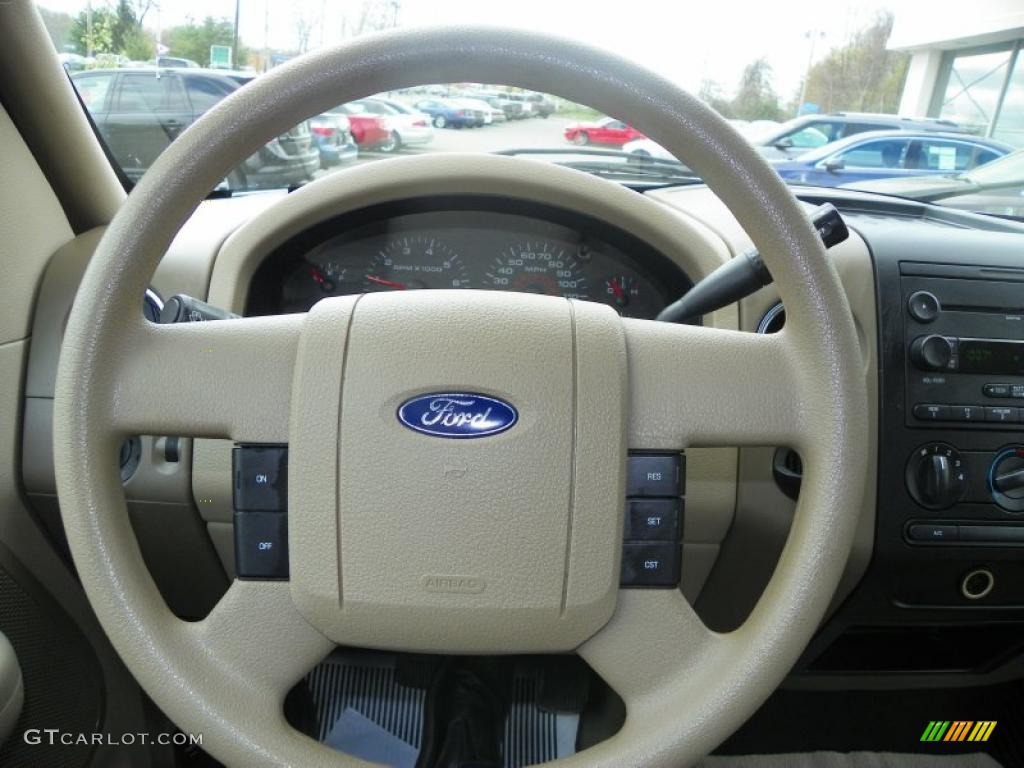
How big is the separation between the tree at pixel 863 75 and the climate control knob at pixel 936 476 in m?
0.78

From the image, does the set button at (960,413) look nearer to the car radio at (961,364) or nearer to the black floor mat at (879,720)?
the car radio at (961,364)

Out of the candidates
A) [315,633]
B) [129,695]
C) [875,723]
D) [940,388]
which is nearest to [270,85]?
[315,633]

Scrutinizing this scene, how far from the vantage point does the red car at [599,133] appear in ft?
5.09

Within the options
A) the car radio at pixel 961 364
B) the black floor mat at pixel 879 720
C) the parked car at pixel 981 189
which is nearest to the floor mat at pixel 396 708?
the black floor mat at pixel 879 720

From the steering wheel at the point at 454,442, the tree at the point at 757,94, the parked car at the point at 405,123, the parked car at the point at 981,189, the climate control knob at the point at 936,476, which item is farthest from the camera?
the parked car at the point at 981,189

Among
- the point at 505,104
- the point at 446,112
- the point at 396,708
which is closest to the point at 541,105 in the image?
the point at 505,104

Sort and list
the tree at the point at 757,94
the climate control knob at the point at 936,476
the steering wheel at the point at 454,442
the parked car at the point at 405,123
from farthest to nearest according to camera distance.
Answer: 1. the tree at the point at 757,94
2. the parked car at the point at 405,123
3. the climate control knob at the point at 936,476
4. the steering wheel at the point at 454,442

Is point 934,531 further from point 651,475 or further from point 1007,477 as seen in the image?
point 651,475

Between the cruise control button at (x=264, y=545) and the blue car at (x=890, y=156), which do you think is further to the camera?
the blue car at (x=890, y=156)

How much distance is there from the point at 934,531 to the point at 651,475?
0.73 metres

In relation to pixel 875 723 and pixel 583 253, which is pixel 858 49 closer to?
pixel 583 253

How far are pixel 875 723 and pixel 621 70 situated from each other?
1590mm

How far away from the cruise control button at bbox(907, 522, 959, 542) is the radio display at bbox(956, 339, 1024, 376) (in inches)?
9.8

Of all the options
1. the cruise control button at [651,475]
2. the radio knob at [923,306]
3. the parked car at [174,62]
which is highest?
the parked car at [174,62]
